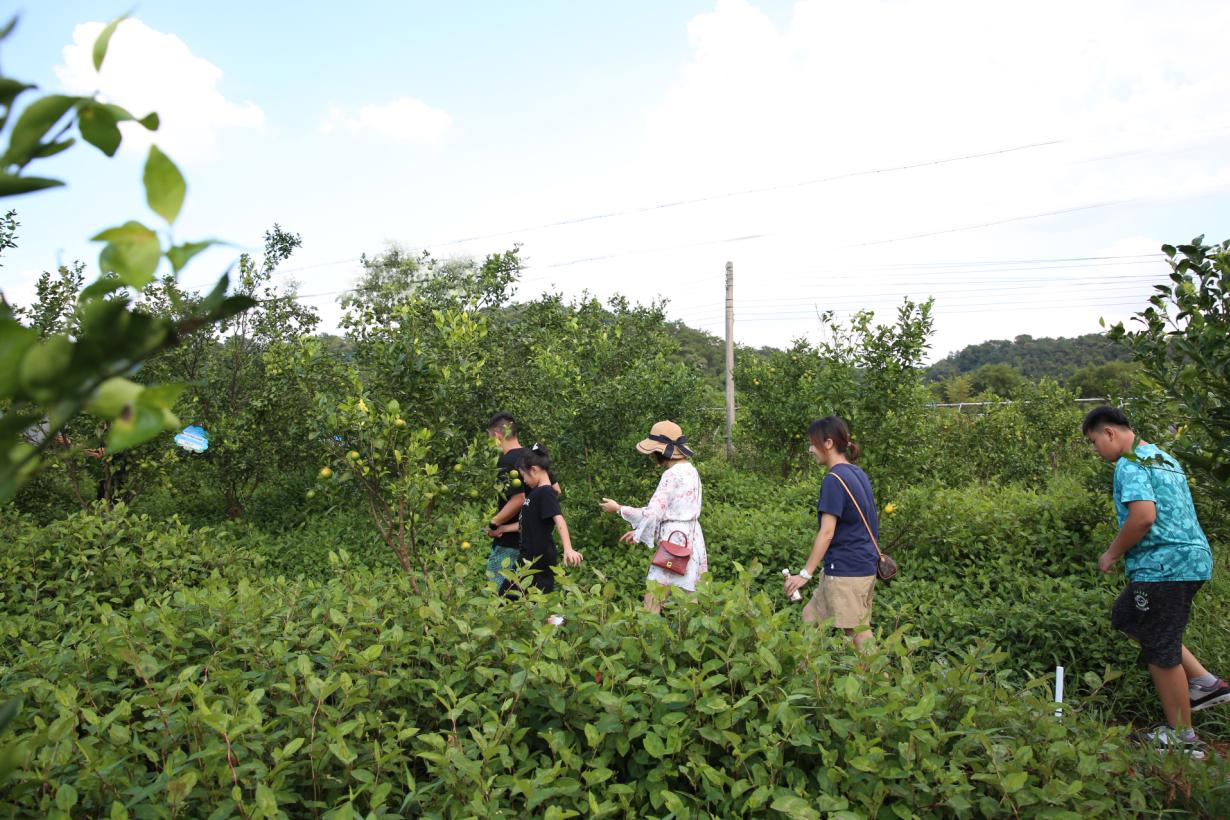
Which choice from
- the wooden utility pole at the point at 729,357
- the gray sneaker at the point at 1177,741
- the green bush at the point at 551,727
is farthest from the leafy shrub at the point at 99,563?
the wooden utility pole at the point at 729,357

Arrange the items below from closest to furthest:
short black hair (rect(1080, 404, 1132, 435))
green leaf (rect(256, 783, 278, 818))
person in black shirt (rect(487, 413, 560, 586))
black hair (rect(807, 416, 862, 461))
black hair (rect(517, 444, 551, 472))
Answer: green leaf (rect(256, 783, 278, 818)) < short black hair (rect(1080, 404, 1132, 435)) < black hair (rect(807, 416, 862, 461)) < black hair (rect(517, 444, 551, 472)) < person in black shirt (rect(487, 413, 560, 586))

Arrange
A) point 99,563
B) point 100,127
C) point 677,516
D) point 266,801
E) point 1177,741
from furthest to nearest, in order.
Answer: point 99,563, point 677,516, point 1177,741, point 266,801, point 100,127

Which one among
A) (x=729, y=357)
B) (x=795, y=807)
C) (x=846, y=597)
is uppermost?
(x=729, y=357)

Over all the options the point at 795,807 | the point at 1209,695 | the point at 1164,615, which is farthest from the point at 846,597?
the point at 795,807

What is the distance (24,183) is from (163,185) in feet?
0.42

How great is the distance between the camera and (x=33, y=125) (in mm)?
767

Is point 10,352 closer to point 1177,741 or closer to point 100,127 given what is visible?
point 100,127

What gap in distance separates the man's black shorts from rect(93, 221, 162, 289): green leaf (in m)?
4.42

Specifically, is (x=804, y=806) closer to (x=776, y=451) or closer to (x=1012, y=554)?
(x=1012, y=554)

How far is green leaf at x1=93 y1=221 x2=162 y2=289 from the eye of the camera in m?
0.73

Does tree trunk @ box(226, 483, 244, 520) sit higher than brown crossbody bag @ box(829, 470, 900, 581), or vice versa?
brown crossbody bag @ box(829, 470, 900, 581)

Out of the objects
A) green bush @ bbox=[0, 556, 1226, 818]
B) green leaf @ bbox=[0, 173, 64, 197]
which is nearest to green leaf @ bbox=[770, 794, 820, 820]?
green bush @ bbox=[0, 556, 1226, 818]

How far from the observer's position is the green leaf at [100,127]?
783 millimetres

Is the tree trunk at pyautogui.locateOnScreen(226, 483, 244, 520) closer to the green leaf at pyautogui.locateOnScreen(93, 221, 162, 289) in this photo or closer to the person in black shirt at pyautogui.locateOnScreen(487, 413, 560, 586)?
the person in black shirt at pyautogui.locateOnScreen(487, 413, 560, 586)
